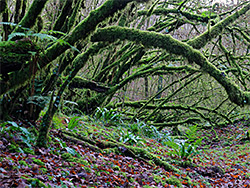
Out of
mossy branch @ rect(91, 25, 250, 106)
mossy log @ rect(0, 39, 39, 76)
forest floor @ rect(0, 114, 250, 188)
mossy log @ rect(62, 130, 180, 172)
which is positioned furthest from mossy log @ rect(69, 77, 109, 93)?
mossy log @ rect(0, 39, 39, 76)

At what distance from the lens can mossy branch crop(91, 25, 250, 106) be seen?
10.9 ft

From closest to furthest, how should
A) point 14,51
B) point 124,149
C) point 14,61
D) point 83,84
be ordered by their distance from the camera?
point 14,51, point 14,61, point 124,149, point 83,84

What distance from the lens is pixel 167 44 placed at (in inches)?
131

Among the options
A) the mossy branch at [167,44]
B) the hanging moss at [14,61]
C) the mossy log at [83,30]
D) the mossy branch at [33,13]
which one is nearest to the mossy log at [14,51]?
the hanging moss at [14,61]

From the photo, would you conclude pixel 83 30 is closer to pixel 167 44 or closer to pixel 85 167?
pixel 167 44

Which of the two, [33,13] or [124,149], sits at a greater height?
[33,13]

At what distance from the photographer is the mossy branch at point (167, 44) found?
10.9 feet

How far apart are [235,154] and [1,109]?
29.3ft

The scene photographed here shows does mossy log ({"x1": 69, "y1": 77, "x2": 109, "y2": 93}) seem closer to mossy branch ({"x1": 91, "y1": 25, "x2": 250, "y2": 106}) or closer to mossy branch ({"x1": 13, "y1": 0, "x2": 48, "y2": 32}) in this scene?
mossy branch ({"x1": 13, "y1": 0, "x2": 48, "y2": 32})

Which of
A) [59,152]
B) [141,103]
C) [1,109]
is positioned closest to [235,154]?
[141,103]

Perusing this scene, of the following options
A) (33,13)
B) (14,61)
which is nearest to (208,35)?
(33,13)

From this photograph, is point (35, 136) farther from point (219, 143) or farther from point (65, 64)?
point (219, 143)

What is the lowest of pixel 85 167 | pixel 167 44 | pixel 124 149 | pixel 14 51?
pixel 85 167

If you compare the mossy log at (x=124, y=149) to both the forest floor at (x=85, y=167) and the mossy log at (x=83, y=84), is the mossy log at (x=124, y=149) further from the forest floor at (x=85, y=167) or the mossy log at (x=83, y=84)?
the mossy log at (x=83, y=84)
